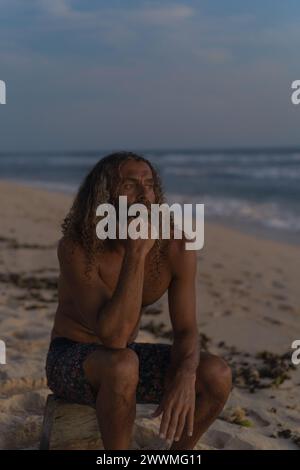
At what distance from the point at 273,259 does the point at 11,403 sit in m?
7.28

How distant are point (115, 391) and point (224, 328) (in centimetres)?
372

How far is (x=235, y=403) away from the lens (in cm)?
440

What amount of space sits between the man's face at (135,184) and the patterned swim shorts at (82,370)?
2.46ft

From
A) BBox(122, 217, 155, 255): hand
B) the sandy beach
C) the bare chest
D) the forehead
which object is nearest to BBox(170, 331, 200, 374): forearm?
the bare chest

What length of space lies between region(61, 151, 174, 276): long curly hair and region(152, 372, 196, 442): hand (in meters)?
0.62

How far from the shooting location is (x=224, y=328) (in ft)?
21.2

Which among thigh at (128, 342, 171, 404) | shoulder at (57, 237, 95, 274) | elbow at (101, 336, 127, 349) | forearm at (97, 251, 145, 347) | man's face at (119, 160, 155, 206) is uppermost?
man's face at (119, 160, 155, 206)

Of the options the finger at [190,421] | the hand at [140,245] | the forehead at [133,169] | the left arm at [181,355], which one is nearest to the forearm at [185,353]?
the left arm at [181,355]

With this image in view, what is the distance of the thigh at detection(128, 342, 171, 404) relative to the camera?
3.21 meters

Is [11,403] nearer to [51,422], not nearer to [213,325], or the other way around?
[51,422]

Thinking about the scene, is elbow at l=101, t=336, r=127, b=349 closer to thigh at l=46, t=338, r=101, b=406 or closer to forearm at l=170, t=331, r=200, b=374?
thigh at l=46, t=338, r=101, b=406

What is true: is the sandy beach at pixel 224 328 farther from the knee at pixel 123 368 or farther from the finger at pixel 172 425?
the knee at pixel 123 368

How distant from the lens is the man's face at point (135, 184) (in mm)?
3209
